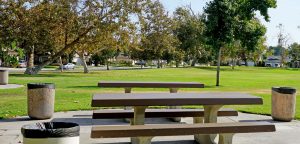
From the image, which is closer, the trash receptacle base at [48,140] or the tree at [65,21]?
the trash receptacle base at [48,140]

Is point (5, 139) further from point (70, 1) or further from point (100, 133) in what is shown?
point (70, 1)

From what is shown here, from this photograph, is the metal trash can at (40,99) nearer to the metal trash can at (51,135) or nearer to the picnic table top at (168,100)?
the picnic table top at (168,100)

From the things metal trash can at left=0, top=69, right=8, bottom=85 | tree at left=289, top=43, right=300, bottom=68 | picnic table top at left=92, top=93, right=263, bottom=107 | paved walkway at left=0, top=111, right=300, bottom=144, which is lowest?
paved walkway at left=0, top=111, right=300, bottom=144

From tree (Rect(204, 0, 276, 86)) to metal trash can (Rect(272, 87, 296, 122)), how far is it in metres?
14.3

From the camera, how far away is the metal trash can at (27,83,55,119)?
10.2m

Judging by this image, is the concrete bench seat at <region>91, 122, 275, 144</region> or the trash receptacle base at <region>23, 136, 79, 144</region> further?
the concrete bench seat at <region>91, 122, 275, 144</region>

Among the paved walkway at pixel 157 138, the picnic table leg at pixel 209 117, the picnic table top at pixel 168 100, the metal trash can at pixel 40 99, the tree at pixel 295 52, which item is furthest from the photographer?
the tree at pixel 295 52

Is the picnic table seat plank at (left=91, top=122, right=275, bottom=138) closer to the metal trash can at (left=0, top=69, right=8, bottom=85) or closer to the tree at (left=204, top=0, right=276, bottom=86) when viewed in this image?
the metal trash can at (left=0, top=69, right=8, bottom=85)

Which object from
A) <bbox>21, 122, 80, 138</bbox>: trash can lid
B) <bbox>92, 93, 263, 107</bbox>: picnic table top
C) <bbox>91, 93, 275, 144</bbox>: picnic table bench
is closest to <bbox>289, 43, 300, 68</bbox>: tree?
<bbox>92, 93, 263, 107</bbox>: picnic table top

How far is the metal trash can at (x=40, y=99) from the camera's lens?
10.2m

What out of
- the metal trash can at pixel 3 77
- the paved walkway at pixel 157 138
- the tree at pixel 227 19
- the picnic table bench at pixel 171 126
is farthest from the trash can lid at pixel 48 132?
the tree at pixel 227 19

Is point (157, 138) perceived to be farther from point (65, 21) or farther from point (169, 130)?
point (65, 21)

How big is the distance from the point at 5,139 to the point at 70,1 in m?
30.8

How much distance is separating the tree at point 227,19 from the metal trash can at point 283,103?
14347 millimetres
